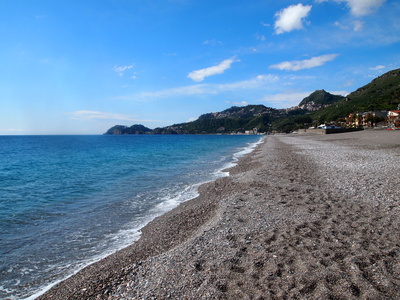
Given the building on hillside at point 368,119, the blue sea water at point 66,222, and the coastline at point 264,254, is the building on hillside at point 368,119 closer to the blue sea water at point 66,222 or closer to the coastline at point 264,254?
the blue sea water at point 66,222

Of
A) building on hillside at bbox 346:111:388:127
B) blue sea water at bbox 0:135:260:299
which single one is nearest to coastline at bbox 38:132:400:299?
blue sea water at bbox 0:135:260:299

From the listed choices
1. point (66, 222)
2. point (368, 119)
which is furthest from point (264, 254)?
point (368, 119)

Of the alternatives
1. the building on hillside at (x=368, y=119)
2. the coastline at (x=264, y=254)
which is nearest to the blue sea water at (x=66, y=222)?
the coastline at (x=264, y=254)

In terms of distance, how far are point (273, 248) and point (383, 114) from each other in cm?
12157

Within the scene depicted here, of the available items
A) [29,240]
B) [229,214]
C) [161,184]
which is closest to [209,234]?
[229,214]

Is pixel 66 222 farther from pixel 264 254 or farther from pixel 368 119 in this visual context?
pixel 368 119

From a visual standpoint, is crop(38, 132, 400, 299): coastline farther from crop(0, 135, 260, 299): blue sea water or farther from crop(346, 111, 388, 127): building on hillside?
crop(346, 111, 388, 127): building on hillside

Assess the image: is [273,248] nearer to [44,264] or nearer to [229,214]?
[229,214]

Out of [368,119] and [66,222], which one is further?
[368,119]

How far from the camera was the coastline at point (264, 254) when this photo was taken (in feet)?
13.0

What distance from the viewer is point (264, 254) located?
5.00 metres

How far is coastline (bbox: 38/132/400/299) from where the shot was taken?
3.97m

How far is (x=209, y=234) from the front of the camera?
6.37m

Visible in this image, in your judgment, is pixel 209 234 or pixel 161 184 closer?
pixel 209 234
